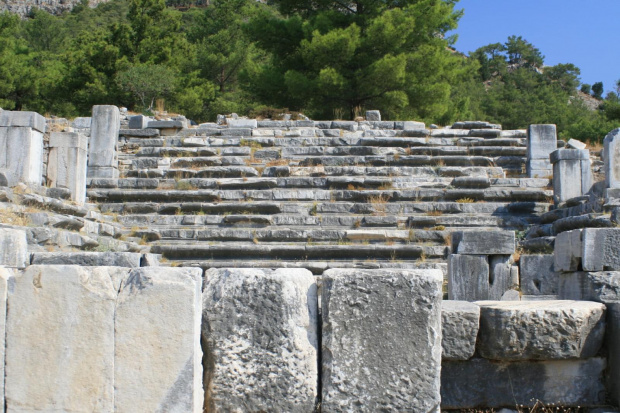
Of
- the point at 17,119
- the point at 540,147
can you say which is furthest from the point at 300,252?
the point at 540,147

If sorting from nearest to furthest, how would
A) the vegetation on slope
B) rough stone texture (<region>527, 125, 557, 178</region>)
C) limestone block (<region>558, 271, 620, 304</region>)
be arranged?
limestone block (<region>558, 271, 620, 304</region>) → rough stone texture (<region>527, 125, 557, 178</region>) → the vegetation on slope

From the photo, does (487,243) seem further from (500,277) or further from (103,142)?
(103,142)

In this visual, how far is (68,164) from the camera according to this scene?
11.6m

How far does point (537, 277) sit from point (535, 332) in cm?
407

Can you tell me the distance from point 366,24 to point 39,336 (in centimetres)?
2031

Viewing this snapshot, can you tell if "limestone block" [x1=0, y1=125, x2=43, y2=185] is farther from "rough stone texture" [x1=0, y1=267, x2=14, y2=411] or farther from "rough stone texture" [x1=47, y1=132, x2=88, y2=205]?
"rough stone texture" [x1=0, y1=267, x2=14, y2=411]

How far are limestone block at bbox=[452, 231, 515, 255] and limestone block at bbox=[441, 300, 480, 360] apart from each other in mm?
3609

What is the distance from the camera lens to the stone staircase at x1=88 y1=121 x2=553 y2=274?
1008 cm

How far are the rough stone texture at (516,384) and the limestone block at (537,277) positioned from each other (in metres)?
3.71

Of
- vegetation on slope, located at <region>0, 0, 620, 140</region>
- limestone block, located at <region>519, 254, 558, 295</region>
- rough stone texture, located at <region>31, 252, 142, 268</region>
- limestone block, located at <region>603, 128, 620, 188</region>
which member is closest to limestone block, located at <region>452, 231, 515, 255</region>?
limestone block, located at <region>519, 254, 558, 295</region>

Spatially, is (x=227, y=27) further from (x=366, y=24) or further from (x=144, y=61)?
(x=366, y=24)

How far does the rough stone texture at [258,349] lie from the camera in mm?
3305

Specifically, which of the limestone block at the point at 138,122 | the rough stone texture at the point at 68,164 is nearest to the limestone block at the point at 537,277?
the rough stone texture at the point at 68,164

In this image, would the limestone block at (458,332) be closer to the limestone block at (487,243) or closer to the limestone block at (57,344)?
the limestone block at (57,344)
